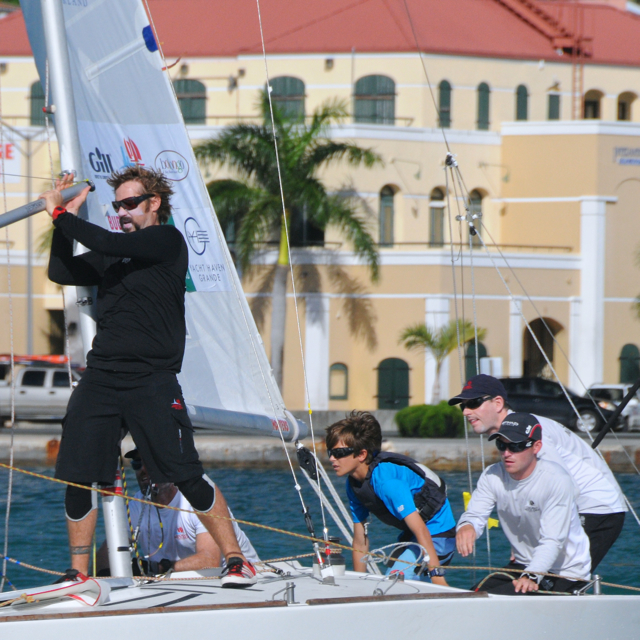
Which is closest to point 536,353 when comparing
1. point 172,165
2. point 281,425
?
point 281,425

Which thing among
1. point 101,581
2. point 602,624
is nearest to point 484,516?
point 602,624

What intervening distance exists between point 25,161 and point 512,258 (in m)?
14.3

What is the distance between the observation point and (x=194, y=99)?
35.2 meters

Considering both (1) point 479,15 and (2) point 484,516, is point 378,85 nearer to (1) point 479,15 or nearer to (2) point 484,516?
(1) point 479,15

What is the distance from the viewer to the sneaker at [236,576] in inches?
171

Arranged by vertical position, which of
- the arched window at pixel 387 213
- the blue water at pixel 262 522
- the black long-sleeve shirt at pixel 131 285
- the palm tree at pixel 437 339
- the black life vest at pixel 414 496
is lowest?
the blue water at pixel 262 522

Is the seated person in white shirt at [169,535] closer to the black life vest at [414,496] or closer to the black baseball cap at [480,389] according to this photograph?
the black life vest at [414,496]

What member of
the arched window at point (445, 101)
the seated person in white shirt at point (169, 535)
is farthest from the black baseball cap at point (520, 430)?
the arched window at point (445, 101)

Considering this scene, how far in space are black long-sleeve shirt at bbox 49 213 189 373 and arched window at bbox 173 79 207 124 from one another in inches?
1225

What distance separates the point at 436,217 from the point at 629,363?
7023 mm

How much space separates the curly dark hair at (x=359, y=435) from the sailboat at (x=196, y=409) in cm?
52

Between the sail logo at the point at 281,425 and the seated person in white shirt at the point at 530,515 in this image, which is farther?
the sail logo at the point at 281,425

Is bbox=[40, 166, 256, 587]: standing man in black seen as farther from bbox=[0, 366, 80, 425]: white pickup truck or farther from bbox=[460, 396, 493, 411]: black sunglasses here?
bbox=[0, 366, 80, 425]: white pickup truck

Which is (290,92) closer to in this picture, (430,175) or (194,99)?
(194,99)
